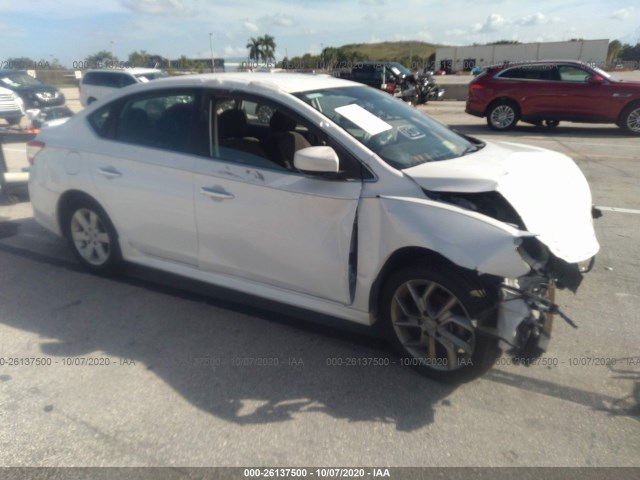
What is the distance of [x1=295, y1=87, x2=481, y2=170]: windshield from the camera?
136 inches

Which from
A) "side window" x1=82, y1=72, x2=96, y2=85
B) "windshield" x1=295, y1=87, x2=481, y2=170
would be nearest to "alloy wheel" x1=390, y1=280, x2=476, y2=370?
"windshield" x1=295, y1=87, x2=481, y2=170

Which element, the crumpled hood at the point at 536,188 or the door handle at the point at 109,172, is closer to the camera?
the crumpled hood at the point at 536,188

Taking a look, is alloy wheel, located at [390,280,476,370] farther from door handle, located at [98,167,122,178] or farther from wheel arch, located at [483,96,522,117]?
wheel arch, located at [483,96,522,117]

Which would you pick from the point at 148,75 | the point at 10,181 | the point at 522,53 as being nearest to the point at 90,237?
the point at 10,181

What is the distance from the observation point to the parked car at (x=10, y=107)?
1464 centimetres

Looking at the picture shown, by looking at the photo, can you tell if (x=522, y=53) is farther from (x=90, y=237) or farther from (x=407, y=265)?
(x=407, y=265)

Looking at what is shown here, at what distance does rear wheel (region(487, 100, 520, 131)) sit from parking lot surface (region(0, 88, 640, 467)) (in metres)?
10.1

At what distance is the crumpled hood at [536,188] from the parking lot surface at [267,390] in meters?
0.83

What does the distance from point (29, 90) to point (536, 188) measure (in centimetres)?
1850

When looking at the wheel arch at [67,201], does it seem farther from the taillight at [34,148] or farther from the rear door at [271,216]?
the rear door at [271,216]

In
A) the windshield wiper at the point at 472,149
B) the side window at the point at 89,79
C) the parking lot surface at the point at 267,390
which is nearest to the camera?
the parking lot surface at the point at 267,390

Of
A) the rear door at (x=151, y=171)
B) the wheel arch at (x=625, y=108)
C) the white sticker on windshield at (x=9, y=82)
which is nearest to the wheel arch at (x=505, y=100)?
the wheel arch at (x=625, y=108)

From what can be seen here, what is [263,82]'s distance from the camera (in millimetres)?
3791

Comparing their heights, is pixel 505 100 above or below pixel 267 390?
above
